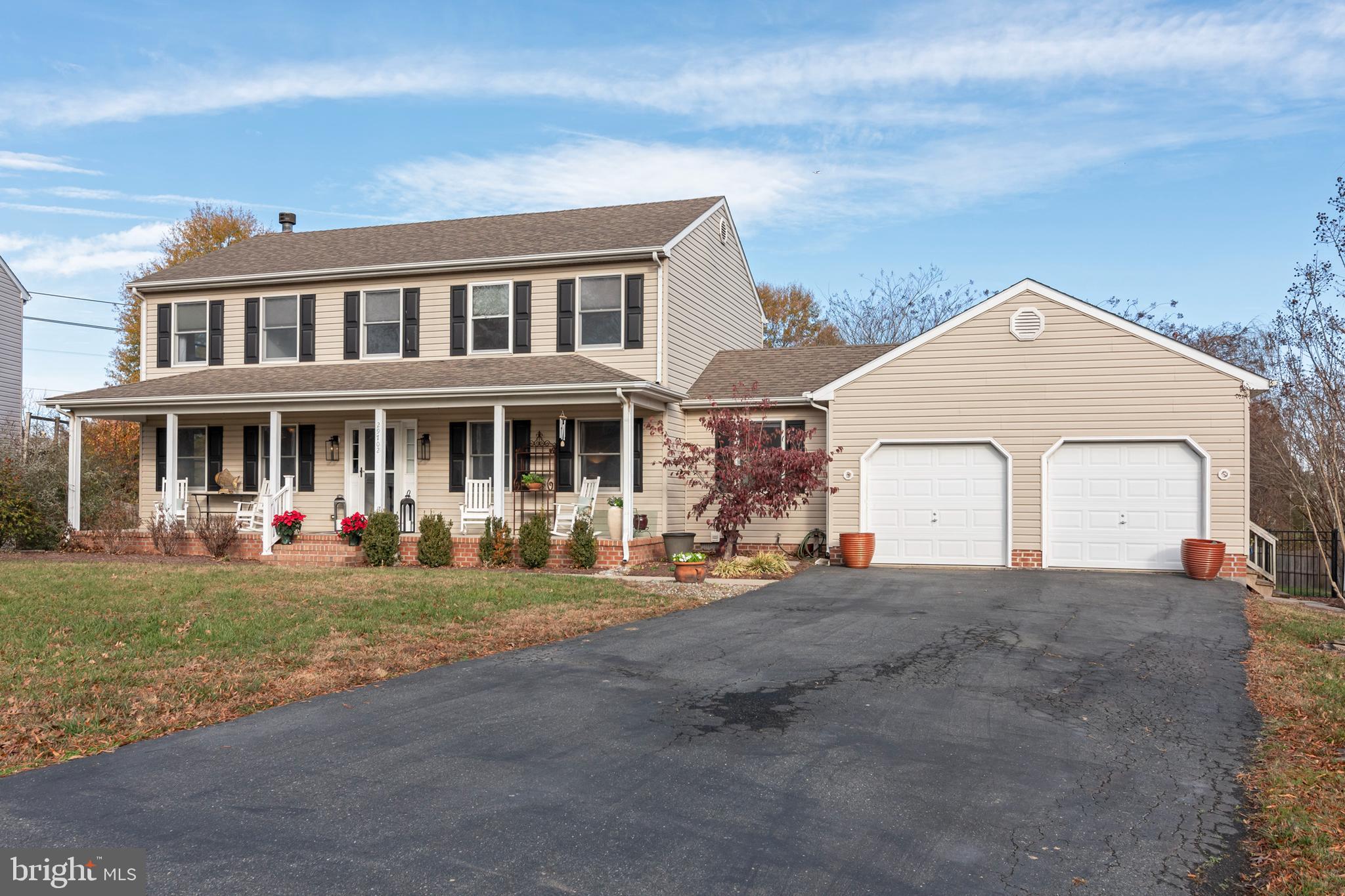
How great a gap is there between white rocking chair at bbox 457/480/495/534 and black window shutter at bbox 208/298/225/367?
278 inches

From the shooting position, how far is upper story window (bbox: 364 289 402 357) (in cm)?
1962

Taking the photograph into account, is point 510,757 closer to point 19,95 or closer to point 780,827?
point 780,827

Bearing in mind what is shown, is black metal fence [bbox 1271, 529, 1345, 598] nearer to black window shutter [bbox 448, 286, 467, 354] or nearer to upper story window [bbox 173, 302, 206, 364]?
black window shutter [bbox 448, 286, 467, 354]

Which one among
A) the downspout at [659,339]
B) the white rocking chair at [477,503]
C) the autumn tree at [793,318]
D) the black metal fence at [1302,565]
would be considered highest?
the autumn tree at [793,318]

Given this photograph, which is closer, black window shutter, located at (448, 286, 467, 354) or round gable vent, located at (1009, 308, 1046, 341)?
round gable vent, located at (1009, 308, 1046, 341)

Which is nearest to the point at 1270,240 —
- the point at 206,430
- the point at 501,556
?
the point at 501,556

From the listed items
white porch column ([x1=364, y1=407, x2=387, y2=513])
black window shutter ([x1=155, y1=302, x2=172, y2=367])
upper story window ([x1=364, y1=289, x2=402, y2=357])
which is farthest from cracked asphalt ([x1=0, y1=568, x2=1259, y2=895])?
black window shutter ([x1=155, y1=302, x2=172, y2=367])

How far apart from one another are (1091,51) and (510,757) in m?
15.0

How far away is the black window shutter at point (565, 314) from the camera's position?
1844cm

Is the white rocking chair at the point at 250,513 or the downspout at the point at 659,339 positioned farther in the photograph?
the white rocking chair at the point at 250,513

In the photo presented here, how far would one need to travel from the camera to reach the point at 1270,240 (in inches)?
757

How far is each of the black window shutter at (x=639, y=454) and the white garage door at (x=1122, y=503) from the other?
23.4 feet

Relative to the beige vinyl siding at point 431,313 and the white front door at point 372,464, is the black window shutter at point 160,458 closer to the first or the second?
the beige vinyl siding at point 431,313

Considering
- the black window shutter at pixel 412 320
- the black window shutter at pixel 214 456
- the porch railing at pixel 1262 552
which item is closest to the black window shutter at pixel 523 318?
the black window shutter at pixel 412 320
